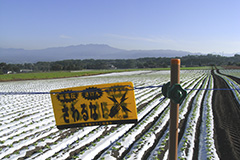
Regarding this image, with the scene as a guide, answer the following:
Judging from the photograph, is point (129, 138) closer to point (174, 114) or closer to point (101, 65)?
point (174, 114)

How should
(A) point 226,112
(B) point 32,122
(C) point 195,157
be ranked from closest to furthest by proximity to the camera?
(C) point 195,157, (B) point 32,122, (A) point 226,112

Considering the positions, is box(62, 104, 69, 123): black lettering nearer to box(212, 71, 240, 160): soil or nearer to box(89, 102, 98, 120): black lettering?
box(89, 102, 98, 120): black lettering

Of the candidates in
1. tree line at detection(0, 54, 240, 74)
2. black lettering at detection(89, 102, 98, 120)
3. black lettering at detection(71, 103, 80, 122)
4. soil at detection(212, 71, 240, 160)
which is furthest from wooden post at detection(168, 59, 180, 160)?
tree line at detection(0, 54, 240, 74)

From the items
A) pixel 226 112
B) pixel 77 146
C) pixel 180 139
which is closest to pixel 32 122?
pixel 77 146

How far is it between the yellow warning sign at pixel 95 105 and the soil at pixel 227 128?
3242 millimetres

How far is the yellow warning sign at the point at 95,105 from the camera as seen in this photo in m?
2.42

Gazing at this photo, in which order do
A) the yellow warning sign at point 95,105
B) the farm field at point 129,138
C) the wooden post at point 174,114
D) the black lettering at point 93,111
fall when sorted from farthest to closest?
the farm field at point 129,138 < the black lettering at point 93,111 < the yellow warning sign at point 95,105 < the wooden post at point 174,114

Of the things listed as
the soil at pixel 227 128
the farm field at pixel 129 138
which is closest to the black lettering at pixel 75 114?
the farm field at pixel 129 138

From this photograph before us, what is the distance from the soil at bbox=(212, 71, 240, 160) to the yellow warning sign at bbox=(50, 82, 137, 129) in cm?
324

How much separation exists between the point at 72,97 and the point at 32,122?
566cm

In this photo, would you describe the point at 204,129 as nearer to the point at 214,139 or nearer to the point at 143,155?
the point at 214,139

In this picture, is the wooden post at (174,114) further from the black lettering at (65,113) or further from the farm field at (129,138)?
the black lettering at (65,113)

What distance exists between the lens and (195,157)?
436 centimetres

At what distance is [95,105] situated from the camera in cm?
251
